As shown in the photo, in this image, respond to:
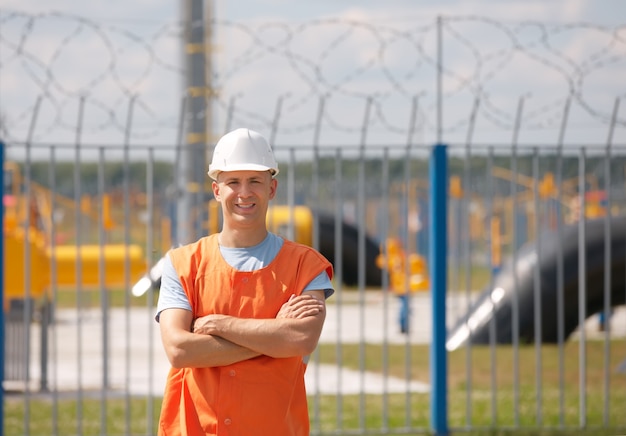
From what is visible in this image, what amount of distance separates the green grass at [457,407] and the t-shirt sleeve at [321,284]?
350 cm

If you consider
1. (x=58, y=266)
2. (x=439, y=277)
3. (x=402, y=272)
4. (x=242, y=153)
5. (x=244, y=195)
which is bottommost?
(x=402, y=272)

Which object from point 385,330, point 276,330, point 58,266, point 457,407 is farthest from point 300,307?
point 58,266

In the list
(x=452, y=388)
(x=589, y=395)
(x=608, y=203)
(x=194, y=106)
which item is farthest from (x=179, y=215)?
(x=608, y=203)

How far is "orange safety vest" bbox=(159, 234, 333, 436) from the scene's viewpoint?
3.28 metres

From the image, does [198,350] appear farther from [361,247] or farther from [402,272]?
[402,272]

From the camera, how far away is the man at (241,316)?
325 centimetres

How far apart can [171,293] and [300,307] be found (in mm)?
423

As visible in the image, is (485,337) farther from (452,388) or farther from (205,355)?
(205,355)

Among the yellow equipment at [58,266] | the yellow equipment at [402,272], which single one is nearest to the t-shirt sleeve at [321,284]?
the yellow equipment at [58,266]

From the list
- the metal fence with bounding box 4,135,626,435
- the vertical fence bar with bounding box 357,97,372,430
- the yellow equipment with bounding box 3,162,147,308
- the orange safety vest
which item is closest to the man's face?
the orange safety vest

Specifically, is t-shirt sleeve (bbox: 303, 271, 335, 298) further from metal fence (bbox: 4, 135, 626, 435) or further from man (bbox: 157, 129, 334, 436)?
metal fence (bbox: 4, 135, 626, 435)

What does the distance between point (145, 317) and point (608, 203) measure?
9768 millimetres

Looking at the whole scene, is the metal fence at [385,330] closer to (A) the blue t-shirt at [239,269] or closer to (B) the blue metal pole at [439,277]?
(B) the blue metal pole at [439,277]

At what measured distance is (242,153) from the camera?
330 cm
